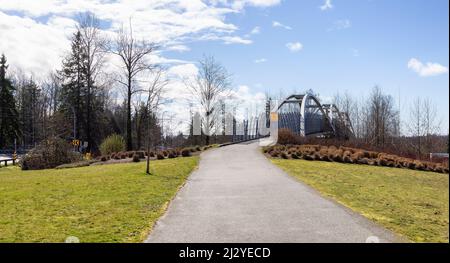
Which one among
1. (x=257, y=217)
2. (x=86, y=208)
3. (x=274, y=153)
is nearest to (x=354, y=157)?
(x=274, y=153)

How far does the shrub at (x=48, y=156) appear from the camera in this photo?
84.1ft

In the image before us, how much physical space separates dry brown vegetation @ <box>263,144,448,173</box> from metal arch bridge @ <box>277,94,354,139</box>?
24701 millimetres

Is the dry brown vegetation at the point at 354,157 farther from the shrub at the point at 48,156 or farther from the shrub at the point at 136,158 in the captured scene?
the shrub at the point at 48,156

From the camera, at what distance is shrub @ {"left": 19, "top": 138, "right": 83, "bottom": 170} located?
25625 mm

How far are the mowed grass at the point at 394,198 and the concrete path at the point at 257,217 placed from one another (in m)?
0.50

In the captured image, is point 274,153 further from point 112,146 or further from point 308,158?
point 112,146

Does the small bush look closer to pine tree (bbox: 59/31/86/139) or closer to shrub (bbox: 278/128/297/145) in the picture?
shrub (bbox: 278/128/297/145)

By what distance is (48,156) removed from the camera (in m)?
26.1

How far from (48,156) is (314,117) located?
38.9 metres

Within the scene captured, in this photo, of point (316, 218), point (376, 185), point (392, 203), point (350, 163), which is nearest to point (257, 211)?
point (316, 218)

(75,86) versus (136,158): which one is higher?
(75,86)

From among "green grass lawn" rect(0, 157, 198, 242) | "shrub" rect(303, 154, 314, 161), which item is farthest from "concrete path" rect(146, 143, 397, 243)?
"shrub" rect(303, 154, 314, 161)

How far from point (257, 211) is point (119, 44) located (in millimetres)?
28870
